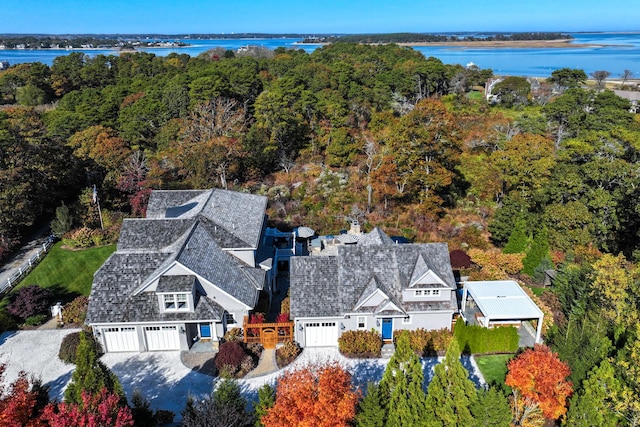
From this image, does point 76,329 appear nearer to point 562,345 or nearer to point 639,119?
point 562,345

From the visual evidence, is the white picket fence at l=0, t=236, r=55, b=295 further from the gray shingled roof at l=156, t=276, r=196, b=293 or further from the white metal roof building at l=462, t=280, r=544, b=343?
the white metal roof building at l=462, t=280, r=544, b=343

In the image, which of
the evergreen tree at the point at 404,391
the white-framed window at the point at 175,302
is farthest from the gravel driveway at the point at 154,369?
the evergreen tree at the point at 404,391

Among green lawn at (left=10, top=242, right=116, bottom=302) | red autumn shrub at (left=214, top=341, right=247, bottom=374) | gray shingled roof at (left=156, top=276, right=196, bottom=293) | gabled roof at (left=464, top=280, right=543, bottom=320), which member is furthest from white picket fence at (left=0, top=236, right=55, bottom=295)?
gabled roof at (left=464, top=280, right=543, bottom=320)

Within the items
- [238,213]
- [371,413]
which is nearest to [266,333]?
[238,213]

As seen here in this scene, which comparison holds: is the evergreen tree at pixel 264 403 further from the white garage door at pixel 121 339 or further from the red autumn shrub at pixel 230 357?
the white garage door at pixel 121 339

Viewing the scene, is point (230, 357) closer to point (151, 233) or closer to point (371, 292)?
point (371, 292)

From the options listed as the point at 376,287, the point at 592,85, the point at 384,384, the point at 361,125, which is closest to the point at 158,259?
the point at 376,287
